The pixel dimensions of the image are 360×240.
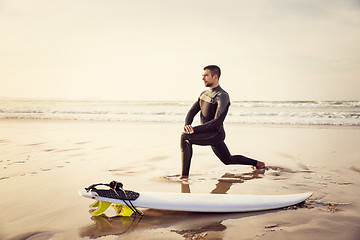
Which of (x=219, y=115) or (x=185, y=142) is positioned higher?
(x=219, y=115)

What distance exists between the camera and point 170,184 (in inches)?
161

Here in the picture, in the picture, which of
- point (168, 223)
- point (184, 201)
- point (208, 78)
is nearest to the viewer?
point (168, 223)

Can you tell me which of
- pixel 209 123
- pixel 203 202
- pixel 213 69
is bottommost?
pixel 203 202

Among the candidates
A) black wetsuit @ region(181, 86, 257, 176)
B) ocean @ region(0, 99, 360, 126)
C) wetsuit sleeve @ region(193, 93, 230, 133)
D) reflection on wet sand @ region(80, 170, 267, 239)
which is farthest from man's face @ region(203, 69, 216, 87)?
ocean @ region(0, 99, 360, 126)

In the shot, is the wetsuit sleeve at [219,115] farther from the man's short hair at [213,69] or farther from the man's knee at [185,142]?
the man's short hair at [213,69]

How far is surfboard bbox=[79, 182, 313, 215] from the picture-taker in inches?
108

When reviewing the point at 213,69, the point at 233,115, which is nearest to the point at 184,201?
the point at 213,69

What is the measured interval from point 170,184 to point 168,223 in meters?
1.41

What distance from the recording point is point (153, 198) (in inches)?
114

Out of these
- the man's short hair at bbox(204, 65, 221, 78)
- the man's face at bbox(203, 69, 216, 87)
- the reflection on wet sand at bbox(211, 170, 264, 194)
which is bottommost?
the reflection on wet sand at bbox(211, 170, 264, 194)

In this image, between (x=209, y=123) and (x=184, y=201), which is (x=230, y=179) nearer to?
(x=209, y=123)

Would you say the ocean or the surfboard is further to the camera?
the ocean

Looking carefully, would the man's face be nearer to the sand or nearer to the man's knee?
the man's knee

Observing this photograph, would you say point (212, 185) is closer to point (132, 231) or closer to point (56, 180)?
point (132, 231)
